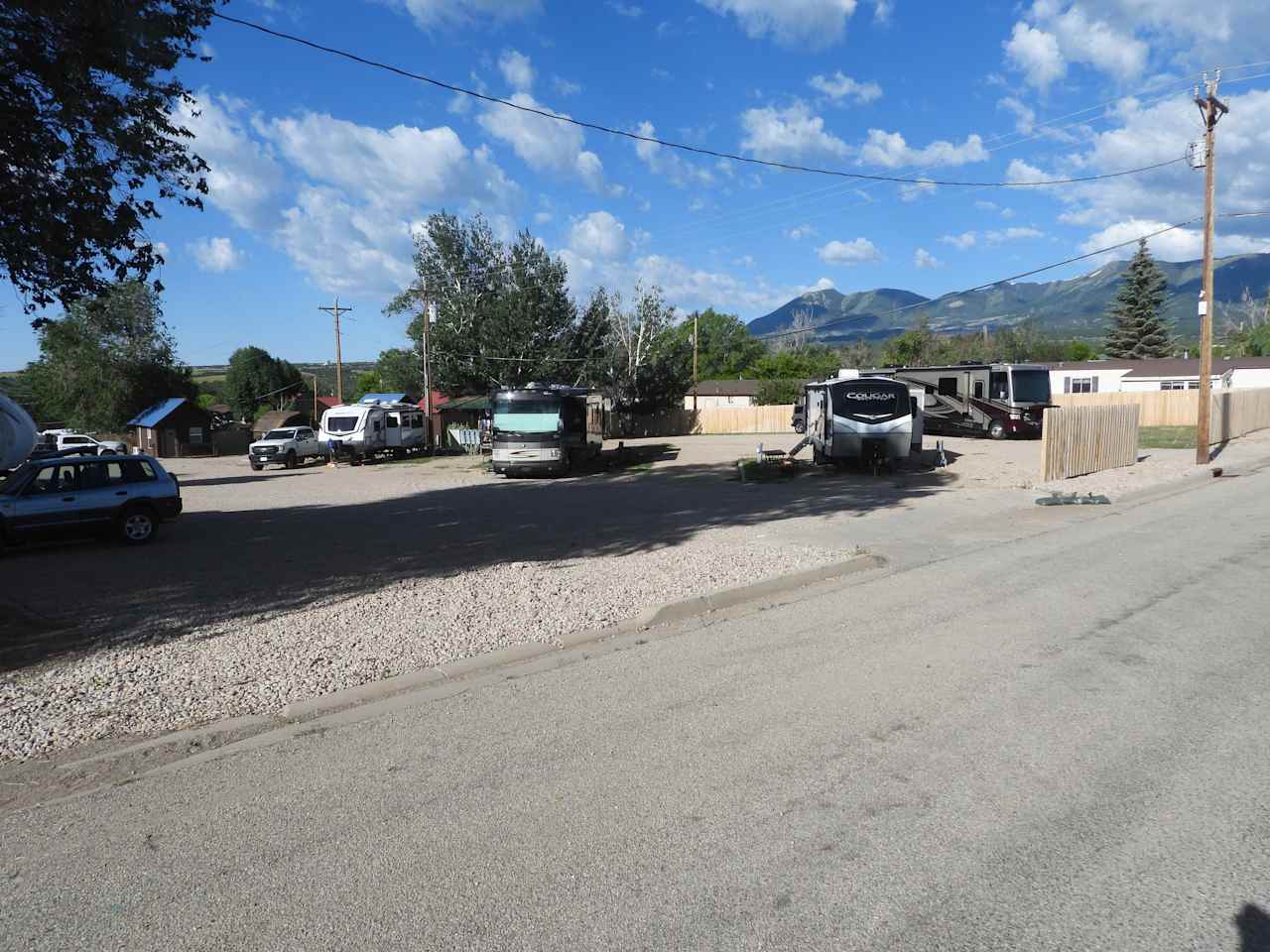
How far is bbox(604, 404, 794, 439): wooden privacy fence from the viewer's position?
50.5 m

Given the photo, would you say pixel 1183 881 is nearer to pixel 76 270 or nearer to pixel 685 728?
pixel 685 728

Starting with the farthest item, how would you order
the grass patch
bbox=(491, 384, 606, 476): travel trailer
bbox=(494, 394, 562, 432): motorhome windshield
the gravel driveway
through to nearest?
the grass patch
bbox=(494, 394, 562, 432): motorhome windshield
bbox=(491, 384, 606, 476): travel trailer
the gravel driveway

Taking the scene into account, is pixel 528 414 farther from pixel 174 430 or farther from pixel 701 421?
pixel 174 430

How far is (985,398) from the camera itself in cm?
3203

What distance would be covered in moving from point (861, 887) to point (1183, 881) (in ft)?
4.25

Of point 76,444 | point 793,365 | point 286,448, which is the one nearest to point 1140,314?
point 793,365

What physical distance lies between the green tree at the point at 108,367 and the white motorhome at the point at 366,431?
28.8 meters

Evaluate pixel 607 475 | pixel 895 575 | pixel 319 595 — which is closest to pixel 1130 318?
pixel 607 475

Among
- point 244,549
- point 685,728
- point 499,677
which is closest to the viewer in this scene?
point 685,728

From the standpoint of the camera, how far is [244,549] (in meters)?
12.2

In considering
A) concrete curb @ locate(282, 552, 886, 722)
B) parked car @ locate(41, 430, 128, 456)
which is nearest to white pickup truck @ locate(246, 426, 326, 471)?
parked car @ locate(41, 430, 128, 456)

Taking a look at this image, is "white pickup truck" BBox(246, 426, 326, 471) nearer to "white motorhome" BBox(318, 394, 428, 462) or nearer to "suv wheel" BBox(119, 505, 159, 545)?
"white motorhome" BBox(318, 394, 428, 462)

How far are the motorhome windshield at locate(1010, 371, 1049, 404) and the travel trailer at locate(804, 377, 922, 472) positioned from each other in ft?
40.1

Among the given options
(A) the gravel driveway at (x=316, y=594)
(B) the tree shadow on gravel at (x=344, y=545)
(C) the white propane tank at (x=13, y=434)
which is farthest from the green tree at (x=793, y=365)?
(C) the white propane tank at (x=13, y=434)
